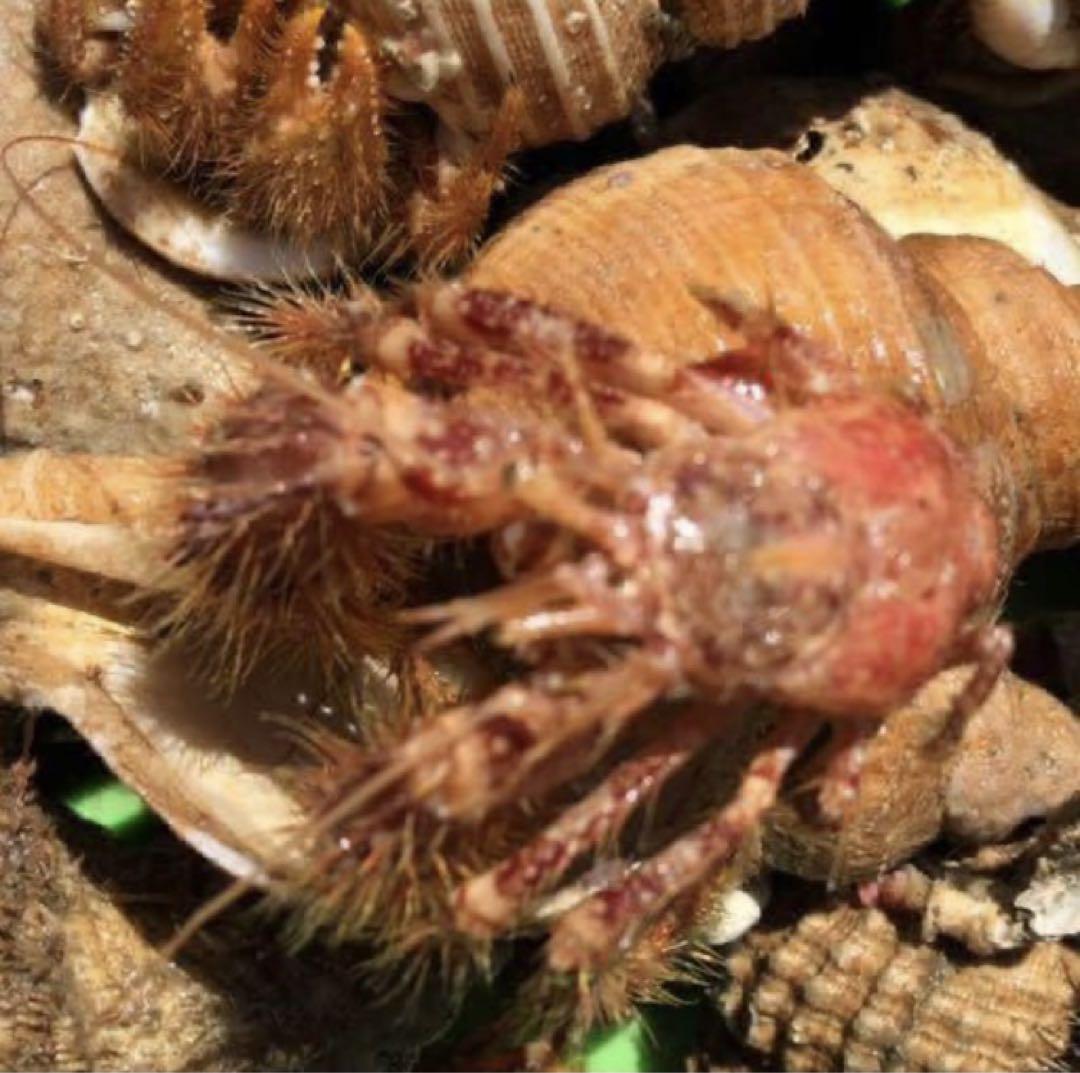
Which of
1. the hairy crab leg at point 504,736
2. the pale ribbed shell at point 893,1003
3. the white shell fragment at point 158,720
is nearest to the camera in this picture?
the hairy crab leg at point 504,736

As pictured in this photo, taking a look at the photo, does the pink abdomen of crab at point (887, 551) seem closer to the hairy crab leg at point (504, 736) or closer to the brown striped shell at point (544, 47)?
the hairy crab leg at point (504, 736)

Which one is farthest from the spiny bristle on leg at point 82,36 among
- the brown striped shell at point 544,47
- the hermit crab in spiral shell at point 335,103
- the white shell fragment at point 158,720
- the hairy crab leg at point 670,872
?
the hairy crab leg at point 670,872

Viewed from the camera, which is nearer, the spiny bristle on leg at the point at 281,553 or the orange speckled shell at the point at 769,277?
the spiny bristle on leg at the point at 281,553

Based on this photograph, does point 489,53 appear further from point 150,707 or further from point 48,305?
point 150,707

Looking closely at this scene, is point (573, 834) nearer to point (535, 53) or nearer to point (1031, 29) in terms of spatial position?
point (535, 53)

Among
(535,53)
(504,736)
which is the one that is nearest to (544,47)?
(535,53)
